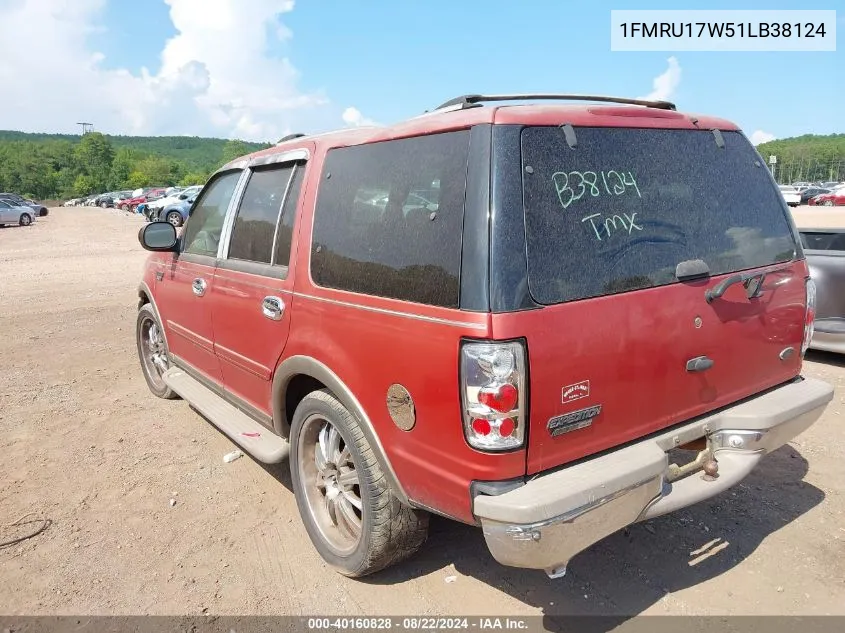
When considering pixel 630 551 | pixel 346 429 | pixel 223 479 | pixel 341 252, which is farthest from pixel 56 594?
pixel 630 551

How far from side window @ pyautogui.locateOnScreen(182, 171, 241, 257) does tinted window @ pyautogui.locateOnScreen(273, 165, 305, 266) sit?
85 centimetres

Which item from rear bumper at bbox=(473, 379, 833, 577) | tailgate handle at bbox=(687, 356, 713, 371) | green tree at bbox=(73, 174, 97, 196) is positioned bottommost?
rear bumper at bbox=(473, 379, 833, 577)

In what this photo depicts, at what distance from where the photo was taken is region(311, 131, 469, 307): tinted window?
2.29 m

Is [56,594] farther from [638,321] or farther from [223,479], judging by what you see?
[638,321]

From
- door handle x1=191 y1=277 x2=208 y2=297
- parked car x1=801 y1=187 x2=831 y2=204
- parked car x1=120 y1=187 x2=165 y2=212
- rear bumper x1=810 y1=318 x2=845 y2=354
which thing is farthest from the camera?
parked car x1=120 y1=187 x2=165 y2=212

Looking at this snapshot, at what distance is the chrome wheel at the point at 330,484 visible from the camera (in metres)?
2.96

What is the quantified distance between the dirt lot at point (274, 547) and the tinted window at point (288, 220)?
4.85 ft

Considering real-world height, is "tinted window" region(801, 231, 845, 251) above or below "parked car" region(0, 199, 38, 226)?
below

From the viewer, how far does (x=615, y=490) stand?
219 cm

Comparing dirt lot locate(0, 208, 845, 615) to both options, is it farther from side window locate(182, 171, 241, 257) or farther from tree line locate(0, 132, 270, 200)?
tree line locate(0, 132, 270, 200)

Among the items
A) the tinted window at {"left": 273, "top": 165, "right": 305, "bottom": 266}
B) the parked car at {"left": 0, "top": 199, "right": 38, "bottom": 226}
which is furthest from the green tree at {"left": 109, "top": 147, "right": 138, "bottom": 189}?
the tinted window at {"left": 273, "top": 165, "right": 305, "bottom": 266}

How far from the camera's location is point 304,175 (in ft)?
10.5

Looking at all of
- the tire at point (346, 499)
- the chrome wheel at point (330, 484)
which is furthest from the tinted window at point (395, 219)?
the chrome wheel at point (330, 484)

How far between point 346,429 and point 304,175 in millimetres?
1327
